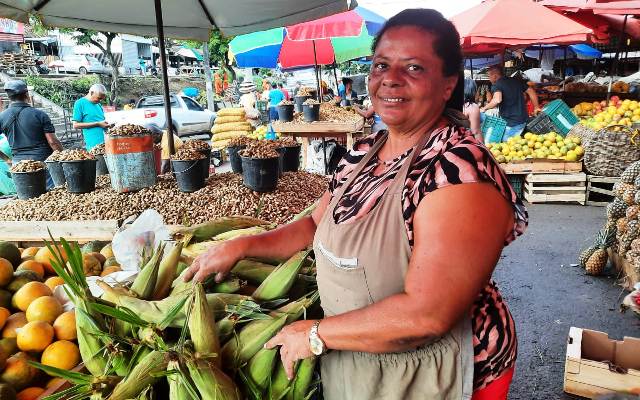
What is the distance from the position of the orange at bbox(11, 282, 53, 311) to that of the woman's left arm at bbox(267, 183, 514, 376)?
156 cm

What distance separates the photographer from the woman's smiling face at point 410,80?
1.34 meters

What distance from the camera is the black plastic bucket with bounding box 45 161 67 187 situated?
451 cm

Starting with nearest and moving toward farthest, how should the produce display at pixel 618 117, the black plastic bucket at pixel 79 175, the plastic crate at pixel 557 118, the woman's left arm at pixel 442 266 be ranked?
the woman's left arm at pixel 442 266 < the black plastic bucket at pixel 79 175 < the produce display at pixel 618 117 < the plastic crate at pixel 557 118

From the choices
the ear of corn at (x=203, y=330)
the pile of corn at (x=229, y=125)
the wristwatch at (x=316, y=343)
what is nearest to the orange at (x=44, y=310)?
the ear of corn at (x=203, y=330)

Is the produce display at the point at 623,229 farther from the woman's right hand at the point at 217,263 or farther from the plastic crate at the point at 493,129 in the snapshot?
the plastic crate at the point at 493,129

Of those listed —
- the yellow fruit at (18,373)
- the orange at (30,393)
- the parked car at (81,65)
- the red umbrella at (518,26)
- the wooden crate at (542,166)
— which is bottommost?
the wooden crate at (542,166)

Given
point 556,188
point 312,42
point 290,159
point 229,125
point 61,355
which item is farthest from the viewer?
point 229,125

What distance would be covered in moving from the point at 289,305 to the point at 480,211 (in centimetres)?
69

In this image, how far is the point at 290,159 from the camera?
520cm

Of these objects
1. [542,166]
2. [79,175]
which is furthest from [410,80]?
[542,166]

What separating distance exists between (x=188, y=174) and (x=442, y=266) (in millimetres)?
3380

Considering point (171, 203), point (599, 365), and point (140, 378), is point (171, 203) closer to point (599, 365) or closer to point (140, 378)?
point (140, 378)

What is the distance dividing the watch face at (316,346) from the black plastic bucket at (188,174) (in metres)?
3.09

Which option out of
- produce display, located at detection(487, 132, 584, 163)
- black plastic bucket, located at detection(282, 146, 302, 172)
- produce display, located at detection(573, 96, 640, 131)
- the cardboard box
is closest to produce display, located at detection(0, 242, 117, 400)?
the cardboard box
